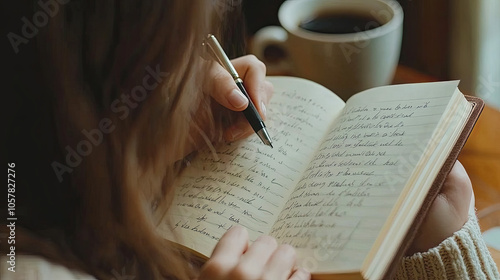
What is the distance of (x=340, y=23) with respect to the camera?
2.52ft

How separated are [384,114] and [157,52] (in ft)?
0.70

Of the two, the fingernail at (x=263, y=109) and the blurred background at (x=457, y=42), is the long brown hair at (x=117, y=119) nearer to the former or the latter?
the fingernail at (x=263, y=109)

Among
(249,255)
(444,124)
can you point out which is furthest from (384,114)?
(249,255)

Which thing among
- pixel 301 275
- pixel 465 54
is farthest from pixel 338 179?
pixel 465 54

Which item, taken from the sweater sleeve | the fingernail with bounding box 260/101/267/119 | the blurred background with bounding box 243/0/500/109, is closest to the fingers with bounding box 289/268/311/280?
the sweater sleeve

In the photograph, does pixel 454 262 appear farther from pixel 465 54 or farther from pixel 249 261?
pixel 465 54

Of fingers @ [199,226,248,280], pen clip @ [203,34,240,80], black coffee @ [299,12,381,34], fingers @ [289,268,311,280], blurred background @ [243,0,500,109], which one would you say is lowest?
blurred background @ [243,0,500,109]

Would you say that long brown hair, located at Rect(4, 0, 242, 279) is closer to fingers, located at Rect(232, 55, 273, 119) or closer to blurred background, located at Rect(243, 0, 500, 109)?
fingers, located at Rect(232, 55, 273, 119)

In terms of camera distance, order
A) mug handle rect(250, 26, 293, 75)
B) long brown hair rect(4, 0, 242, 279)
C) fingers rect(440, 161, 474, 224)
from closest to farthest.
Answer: long brown hair rect(4, 0, 242, 279)
fingers rect(440, 161, 474, 224)
mug handle rect(250, 26, 293, 75)

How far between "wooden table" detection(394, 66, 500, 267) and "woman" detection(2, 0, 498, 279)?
0.13 metres

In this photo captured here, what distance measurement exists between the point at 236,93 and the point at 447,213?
0.22 m

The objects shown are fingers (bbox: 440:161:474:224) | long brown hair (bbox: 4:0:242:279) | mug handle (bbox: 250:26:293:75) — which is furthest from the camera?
mug handle (bbox: 250:26:293:75)

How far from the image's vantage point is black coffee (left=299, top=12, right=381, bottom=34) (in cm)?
75

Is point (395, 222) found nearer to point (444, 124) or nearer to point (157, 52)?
point (444, 124)
